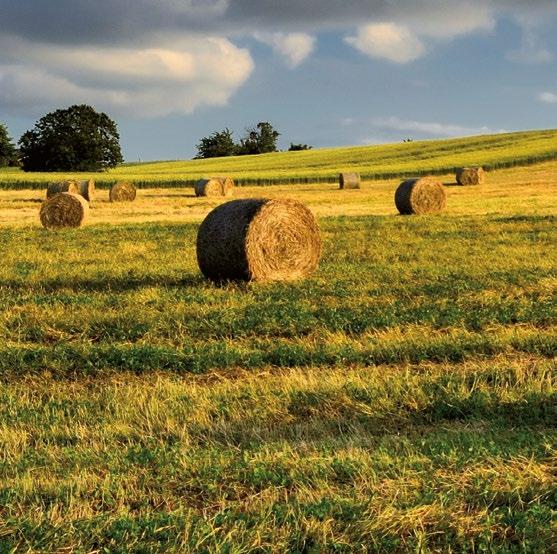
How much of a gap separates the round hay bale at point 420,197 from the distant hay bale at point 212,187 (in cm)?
1622

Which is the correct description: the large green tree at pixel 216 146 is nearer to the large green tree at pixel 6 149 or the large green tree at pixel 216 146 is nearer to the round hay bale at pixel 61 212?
the large green tree at pixel 6 149

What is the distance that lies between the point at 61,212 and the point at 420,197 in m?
12.9

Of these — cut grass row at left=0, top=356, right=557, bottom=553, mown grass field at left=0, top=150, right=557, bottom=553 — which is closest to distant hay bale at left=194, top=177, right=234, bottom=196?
mown grass field at left=0, top=150, right=557, bottom=553

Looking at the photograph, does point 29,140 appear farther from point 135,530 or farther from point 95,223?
point 135,530

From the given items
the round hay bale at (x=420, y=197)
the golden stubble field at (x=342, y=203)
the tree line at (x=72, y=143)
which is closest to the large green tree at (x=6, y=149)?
the tree line at (x=72, y=143)

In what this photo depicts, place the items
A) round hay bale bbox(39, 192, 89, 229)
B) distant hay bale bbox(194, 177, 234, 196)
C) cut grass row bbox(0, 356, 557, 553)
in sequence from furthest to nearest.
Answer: distant hay bale bbox(194, 177, 234, 196) → round hay bale bbox(39, 192, 89, 229) → cut grass row bbox(0, 356, 557, 553)

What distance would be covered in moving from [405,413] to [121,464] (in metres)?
2.38

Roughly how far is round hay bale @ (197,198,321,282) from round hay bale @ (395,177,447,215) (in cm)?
1470

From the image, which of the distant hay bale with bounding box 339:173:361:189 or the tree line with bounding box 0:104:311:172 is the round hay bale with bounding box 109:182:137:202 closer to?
the distant hay bale with bounding box 339:173:361:189

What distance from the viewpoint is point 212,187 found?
43.8m

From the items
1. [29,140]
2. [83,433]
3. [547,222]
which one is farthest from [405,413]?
[29,140]

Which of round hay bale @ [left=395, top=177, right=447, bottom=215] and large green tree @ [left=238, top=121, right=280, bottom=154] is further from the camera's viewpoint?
large green tree @ [left=238, top=121, right=280, bottom=154]

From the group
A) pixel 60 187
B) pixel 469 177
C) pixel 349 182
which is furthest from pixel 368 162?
pixel 60 187

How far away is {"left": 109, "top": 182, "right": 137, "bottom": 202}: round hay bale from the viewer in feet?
134
